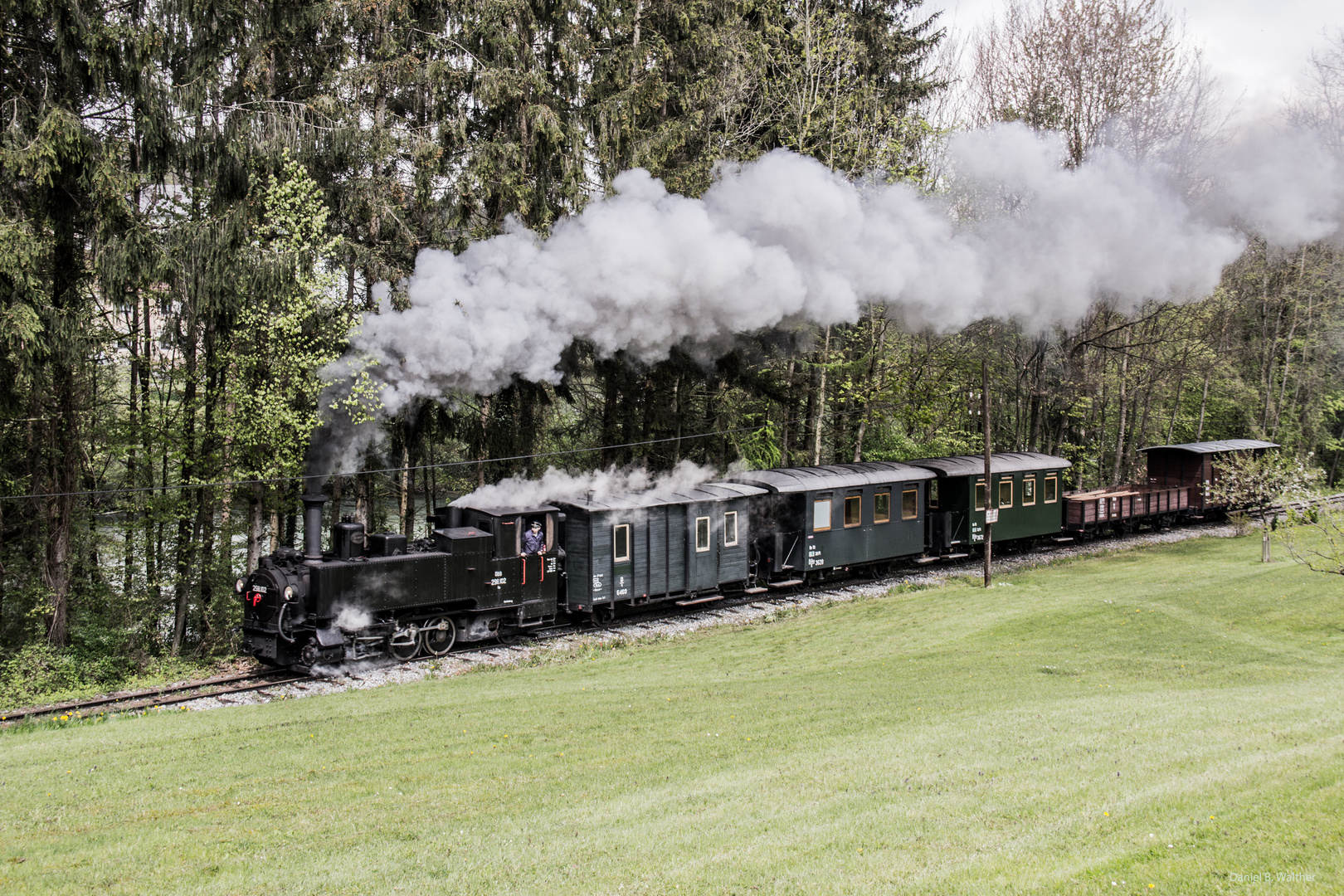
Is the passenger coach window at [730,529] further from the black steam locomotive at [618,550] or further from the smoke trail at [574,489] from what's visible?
the smoke trail at [574,489]

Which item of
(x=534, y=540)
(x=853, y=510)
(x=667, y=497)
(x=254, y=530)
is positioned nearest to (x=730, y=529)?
(x=667, y=497)

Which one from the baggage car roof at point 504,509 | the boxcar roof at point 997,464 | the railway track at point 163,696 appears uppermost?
the boxcar roof at point 997,464

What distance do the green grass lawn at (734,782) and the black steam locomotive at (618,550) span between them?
1827 millimetres

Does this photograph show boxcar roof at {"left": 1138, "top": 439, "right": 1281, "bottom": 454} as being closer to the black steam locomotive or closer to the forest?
the forest

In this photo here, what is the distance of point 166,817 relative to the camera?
23.7 feet

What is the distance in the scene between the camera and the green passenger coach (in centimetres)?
2258

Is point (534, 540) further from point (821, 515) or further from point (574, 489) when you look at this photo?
point (821, 515)

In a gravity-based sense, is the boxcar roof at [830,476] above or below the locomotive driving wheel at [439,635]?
above

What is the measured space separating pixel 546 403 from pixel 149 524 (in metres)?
8.19

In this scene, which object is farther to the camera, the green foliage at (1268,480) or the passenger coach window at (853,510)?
the passenger coach window at (853,510)

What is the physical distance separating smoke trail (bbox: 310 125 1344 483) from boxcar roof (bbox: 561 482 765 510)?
263cm

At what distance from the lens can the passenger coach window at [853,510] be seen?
20281mm

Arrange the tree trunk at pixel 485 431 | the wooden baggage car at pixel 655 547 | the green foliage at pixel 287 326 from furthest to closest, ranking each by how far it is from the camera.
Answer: the tree trunk at pixel 485 431 → the wooden baggage car at pixel 655 547 → the green foliage at pixel 287 326

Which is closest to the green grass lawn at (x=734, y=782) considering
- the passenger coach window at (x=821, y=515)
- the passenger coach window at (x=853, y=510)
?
the passenger coach window at (x=821, y=515)
